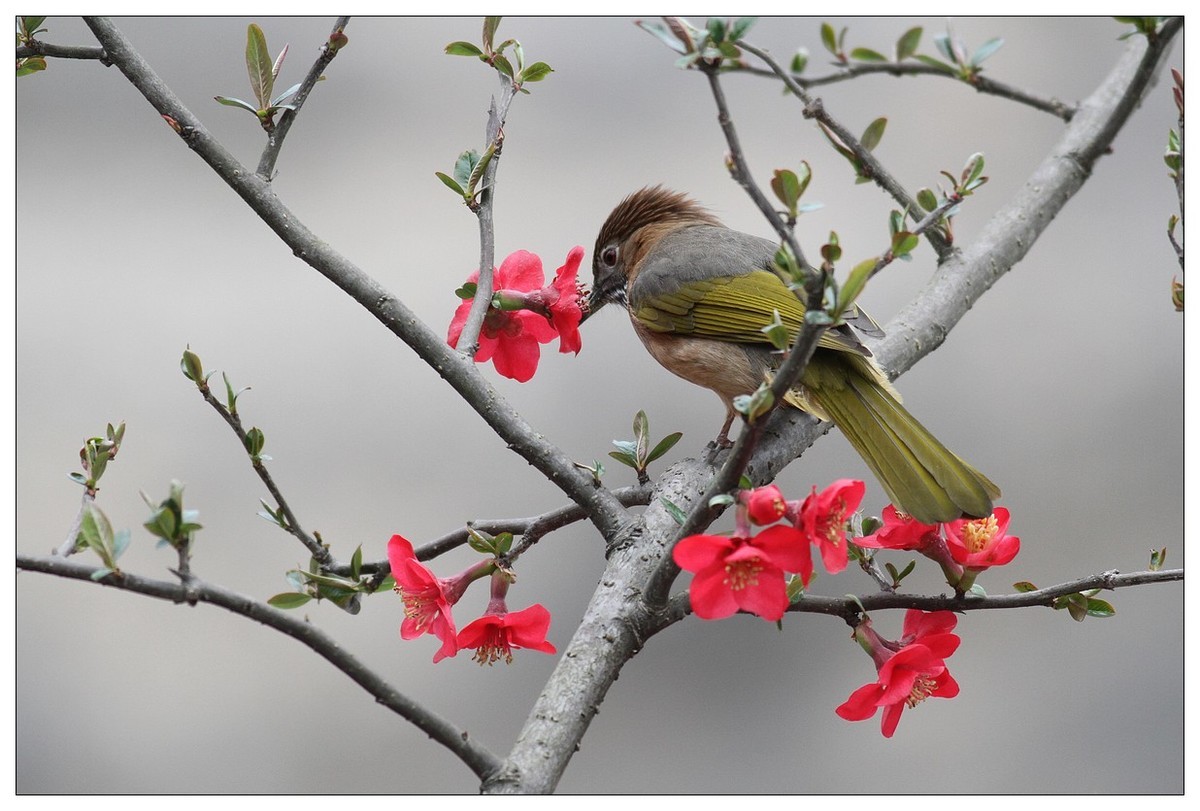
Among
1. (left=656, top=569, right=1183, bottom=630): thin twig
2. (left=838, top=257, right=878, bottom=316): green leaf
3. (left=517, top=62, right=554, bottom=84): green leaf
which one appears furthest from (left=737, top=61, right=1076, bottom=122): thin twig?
(left=656, top=569, right=1183, bottom=630): thin twig

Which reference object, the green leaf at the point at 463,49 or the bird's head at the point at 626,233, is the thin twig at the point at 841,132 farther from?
the bird's head at the point at 626,233

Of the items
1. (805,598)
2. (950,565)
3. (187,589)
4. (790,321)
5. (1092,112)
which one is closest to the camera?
(187,589)

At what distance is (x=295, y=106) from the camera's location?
163 centimetres

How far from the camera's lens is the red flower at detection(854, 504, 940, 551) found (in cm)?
156

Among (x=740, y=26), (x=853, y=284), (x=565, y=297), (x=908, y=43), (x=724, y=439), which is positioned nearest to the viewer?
(x=853, y=284)

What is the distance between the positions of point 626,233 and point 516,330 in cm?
119

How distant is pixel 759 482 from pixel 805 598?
0.53 meters

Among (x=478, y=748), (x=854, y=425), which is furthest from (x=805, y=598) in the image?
(x=854, y=425)

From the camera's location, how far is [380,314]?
1725 mm

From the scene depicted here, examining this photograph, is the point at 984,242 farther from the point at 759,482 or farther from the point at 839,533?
the point at 839,533

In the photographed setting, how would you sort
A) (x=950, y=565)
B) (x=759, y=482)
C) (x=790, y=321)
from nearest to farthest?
(x=950, y=565) → (x=759, y=482) → (x=790, y=321)

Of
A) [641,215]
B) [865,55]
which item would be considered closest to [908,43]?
[865,55]

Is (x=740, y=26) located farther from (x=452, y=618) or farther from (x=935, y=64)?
(x=452, y=618)

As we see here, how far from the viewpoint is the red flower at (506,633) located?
58.6 inches
